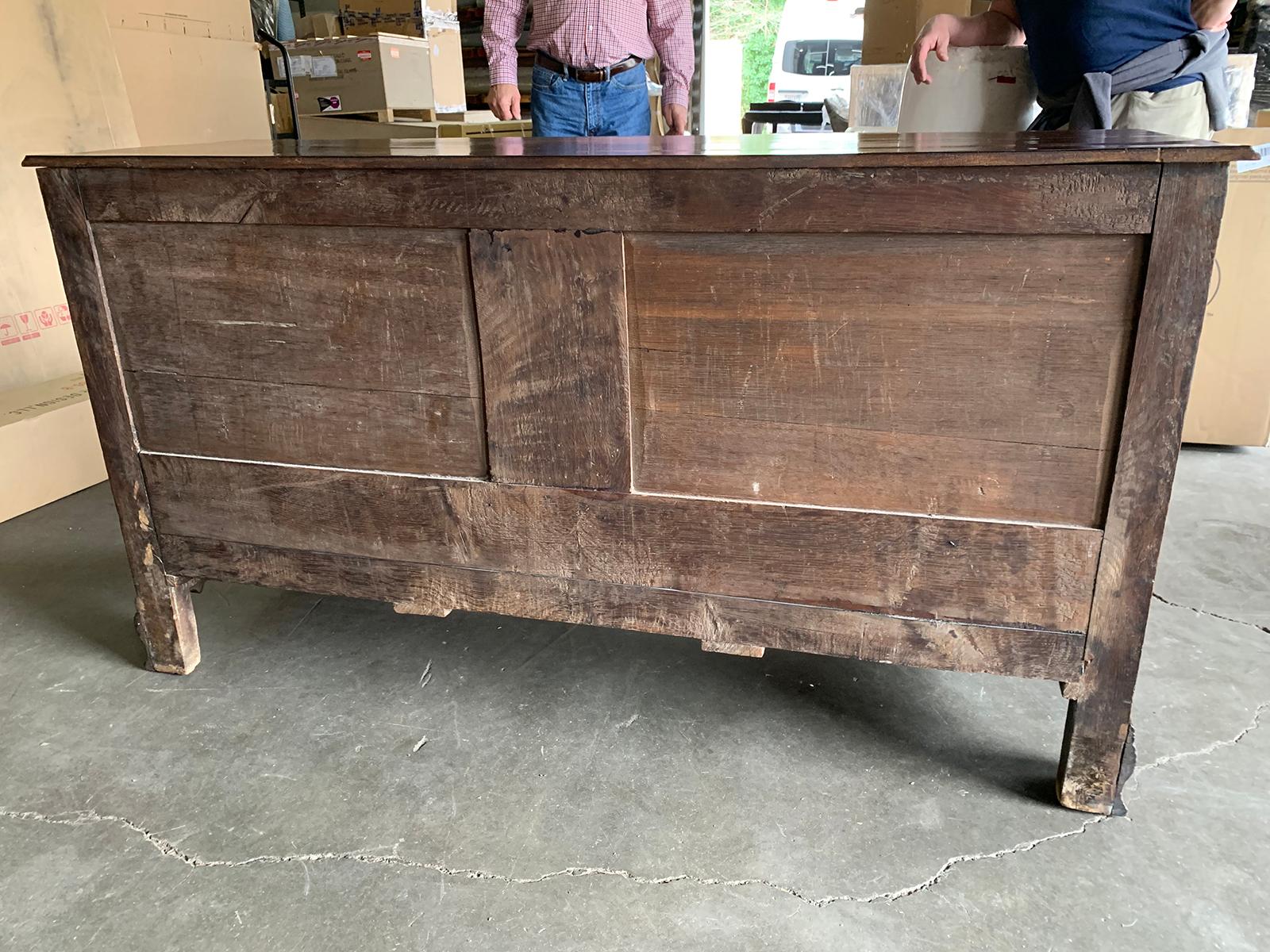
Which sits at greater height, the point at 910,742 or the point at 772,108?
the point at 772,108

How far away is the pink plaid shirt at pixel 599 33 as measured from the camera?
272 centimetres

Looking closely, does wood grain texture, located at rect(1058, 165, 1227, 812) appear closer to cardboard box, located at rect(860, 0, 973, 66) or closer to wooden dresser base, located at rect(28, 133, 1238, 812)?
wooden dresser base, located at rect(28, 133, 1238, 812)

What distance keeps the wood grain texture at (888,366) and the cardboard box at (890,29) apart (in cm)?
311

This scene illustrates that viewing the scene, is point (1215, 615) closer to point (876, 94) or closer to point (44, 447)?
point (876, 94)

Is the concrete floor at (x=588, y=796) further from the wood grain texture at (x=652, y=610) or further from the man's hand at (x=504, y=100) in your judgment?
the man's hand at (x=504, y=100)

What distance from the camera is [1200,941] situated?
1.17 m

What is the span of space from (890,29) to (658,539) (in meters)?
3.42

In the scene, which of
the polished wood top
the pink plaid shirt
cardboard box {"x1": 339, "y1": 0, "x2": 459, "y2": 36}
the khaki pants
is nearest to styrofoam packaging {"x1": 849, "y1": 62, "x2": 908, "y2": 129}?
the pink plaid shirt

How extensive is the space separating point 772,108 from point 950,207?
6.38 m

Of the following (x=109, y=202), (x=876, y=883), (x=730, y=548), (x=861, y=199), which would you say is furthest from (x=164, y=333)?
(x=876, y=883)

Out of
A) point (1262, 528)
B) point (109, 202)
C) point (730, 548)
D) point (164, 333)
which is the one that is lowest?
point (1262, 528)

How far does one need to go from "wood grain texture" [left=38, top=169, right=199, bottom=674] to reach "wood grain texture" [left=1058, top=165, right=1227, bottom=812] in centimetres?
160

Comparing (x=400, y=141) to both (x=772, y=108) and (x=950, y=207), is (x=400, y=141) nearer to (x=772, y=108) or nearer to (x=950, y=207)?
(x=950, y=207)

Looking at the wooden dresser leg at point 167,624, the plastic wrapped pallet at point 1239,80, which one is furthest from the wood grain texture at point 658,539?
the plastic wrapped pallet at point 1239,80
